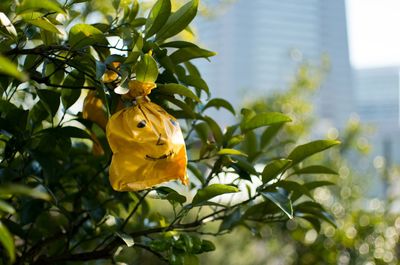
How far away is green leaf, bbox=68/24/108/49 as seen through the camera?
70 cm

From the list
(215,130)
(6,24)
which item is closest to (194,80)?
(215,130)

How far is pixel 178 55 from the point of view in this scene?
793 mm

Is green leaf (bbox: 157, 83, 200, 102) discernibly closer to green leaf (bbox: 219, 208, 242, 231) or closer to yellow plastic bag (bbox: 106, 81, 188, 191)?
yellow plastic bag (bbox: 106, 81, 188, 191)

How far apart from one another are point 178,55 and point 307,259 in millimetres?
1538

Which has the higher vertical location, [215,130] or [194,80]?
[194,80]

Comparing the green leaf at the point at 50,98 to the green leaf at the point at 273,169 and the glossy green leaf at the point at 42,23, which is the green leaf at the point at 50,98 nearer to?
the glossy green leaf at the point at 42,23

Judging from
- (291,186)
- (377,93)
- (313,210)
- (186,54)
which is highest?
(186,54)

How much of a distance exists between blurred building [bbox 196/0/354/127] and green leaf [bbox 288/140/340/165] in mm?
10645

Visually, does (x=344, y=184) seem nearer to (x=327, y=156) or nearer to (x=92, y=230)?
(x=327, y=156)

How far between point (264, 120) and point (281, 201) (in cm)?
16

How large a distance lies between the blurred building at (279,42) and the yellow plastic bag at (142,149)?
10855mm

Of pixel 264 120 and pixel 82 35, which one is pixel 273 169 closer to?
pixel 264 120

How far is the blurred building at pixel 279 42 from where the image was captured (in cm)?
1193

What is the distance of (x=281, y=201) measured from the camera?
2.51 feet
